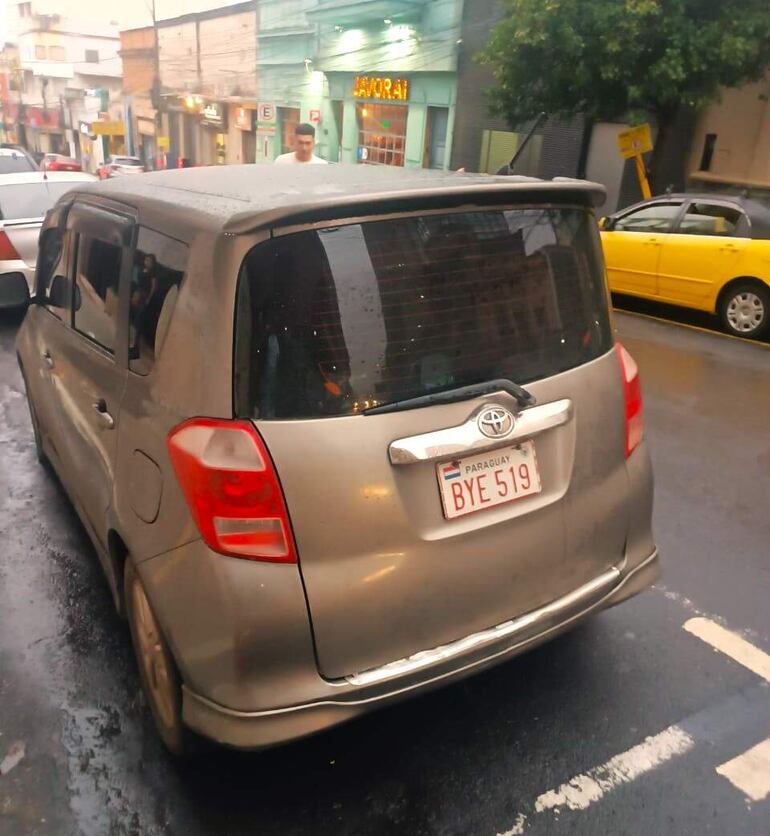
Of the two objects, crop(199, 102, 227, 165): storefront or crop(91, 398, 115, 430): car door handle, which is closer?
crop(91, 398, 115, 430): car door handle

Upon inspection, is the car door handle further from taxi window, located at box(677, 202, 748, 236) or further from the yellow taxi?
taxi window, located at box(677, 202, 748, 236)

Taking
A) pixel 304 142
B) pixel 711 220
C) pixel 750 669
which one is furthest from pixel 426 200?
pixel 711 220

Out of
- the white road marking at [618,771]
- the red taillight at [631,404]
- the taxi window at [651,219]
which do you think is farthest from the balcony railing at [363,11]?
the white road marking at [618,771]

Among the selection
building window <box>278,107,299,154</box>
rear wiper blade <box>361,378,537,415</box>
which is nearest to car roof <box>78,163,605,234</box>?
rear wiper blade <box>361,378,537,415</box>

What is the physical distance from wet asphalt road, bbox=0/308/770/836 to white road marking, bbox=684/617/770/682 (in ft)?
0.13

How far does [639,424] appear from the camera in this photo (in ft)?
8.38

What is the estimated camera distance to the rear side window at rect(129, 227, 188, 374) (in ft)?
6.79

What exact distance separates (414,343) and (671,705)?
1.66m

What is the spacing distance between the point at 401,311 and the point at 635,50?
35.6ft

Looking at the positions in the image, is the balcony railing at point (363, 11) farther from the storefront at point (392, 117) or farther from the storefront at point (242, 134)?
the storefront at point (242, 134)

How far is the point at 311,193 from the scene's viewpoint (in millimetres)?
1985

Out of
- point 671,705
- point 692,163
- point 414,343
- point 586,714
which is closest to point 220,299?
point 414,343

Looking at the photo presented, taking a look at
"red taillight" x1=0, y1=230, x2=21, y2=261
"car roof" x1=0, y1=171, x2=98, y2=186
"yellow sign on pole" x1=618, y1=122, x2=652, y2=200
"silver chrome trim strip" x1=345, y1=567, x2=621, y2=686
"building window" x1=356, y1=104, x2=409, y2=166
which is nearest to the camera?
"silver chrome trim strip" x1=345, y1=567, x2=621, y2=686

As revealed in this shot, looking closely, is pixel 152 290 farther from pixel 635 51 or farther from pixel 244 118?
pixel 244 118
